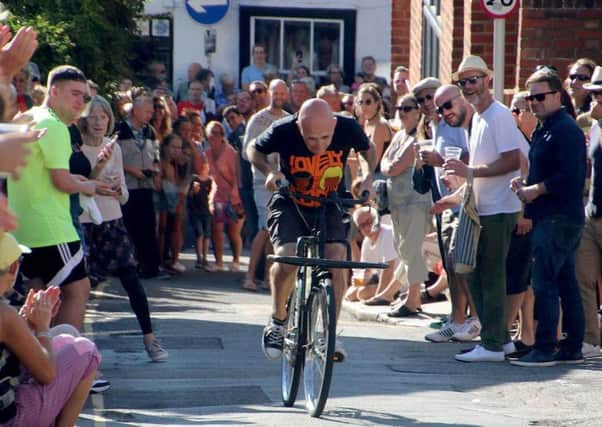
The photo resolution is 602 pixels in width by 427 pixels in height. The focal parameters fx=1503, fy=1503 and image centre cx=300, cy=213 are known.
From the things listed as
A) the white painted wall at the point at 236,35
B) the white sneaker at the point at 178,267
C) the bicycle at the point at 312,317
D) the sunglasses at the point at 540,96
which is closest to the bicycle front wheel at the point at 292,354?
the bicycle at the point at 312,317

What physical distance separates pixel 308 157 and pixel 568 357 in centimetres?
242

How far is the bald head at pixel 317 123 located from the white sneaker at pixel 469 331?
2.95 meters

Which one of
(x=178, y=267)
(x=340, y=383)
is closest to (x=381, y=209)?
(x=340, y=383)

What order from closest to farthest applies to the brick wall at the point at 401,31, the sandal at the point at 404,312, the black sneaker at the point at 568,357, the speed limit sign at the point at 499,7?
the black sneaker at the point at 568,357, the speed limit sign at the point at 499,7, the sandal at the point at 404,312, the brick wall at the point at 401,31

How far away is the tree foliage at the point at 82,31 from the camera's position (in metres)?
13.1

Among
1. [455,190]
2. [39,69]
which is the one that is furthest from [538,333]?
[39,69]

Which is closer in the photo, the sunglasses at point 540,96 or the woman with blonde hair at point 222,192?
the sunglasses at point 540,96

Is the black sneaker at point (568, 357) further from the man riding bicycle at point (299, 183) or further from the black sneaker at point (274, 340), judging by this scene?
the black sneaker at point (274, 340)

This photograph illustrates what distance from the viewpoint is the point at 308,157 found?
9.26m

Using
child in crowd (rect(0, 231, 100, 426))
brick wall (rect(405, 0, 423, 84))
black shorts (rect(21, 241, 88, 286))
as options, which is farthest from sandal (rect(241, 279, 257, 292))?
child in crowd (rect(0, 231, 100, 426))

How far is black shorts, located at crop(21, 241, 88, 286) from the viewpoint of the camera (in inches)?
336

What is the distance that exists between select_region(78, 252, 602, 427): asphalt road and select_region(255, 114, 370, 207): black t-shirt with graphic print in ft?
4.14

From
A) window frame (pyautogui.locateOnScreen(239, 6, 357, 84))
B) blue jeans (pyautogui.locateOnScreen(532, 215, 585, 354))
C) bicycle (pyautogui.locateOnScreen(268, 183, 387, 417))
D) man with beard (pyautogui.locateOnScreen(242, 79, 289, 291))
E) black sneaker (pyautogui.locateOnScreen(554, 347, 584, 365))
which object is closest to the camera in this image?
bicycle (pyautogui.locateOnScreen(268, 183, 387, 417))

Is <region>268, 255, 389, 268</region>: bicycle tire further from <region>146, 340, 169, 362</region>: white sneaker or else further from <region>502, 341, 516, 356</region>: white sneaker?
<region>502, 341, 516, 356</region>: white sneaker
